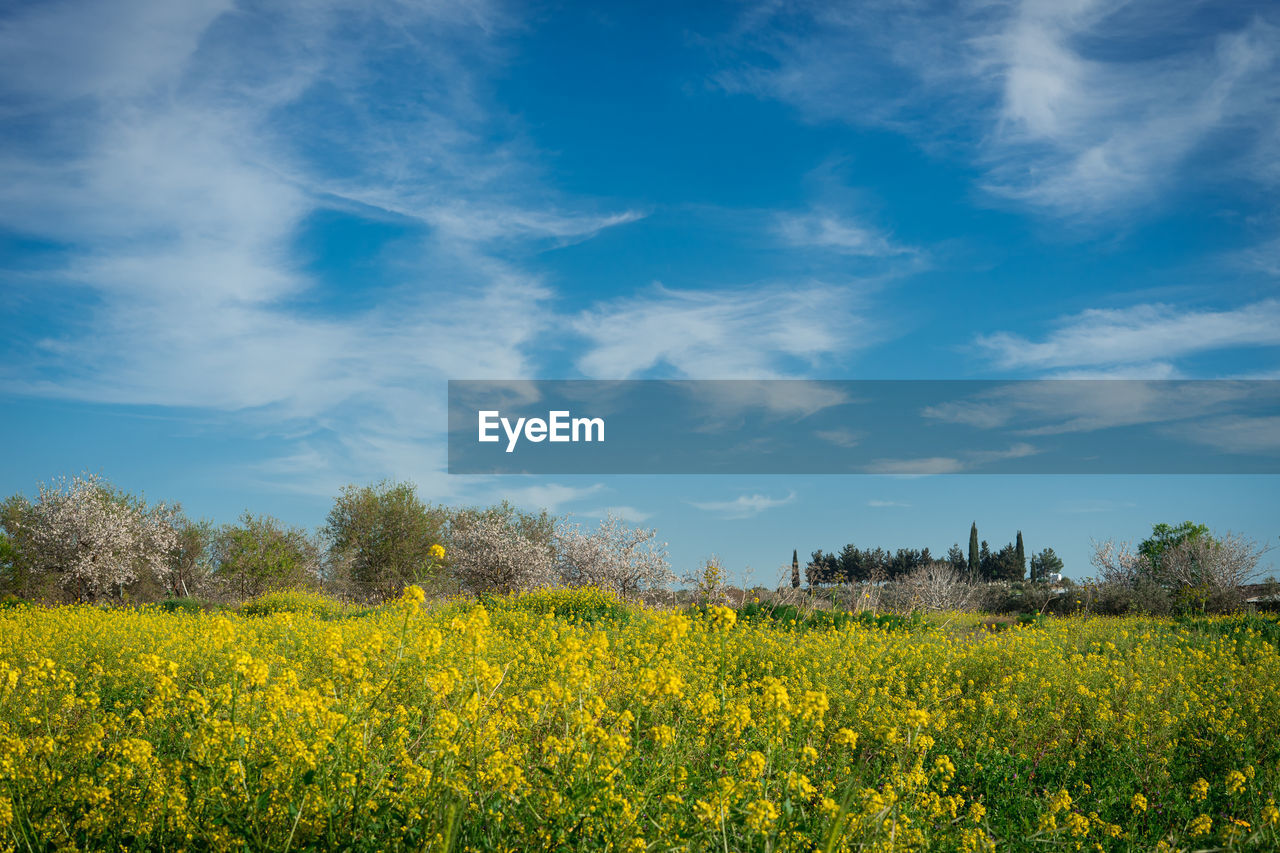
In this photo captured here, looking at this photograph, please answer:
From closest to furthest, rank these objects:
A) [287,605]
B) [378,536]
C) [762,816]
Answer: [762,816] < [287,605] < [378,536]

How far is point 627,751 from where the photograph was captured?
12.7ft

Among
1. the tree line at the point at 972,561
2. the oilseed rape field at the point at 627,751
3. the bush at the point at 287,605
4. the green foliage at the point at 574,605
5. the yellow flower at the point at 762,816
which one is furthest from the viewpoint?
the tree line at the point at 972,561

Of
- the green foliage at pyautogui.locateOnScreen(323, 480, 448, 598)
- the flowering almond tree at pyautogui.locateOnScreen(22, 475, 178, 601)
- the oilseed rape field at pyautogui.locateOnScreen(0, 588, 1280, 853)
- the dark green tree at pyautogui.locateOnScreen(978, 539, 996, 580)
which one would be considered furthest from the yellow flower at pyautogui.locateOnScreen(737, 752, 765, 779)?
the dark green tree at pyautogui.locateOnScreen(978, 539, 996, 580)

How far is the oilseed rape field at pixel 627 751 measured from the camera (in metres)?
3.29

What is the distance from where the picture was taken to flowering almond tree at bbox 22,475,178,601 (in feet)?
109

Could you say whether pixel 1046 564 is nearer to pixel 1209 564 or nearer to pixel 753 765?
pixel 1209 564

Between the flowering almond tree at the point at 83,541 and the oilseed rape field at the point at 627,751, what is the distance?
93.8 ft

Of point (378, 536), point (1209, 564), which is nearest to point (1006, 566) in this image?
point (1209, 564)

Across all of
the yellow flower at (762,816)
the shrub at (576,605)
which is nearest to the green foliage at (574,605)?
the shrub at (576,605)

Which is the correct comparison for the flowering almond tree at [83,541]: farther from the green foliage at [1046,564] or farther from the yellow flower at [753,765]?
the green foliage at [1046,564]

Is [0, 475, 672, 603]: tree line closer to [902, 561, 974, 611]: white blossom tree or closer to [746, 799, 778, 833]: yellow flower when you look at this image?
[902, 561, 974, 611]: white blossom tree

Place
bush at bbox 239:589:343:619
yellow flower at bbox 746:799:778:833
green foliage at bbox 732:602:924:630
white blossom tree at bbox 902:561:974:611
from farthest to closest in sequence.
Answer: white blossom tree at bbox 902:561:974:611
bush at bbox 239:589:343:619
green foliage at bbox 732:602:924:630
yellow flower at bbox 746:799:778:833

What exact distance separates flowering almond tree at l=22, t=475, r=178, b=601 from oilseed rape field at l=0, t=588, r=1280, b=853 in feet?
93.8

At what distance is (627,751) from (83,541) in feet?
125
